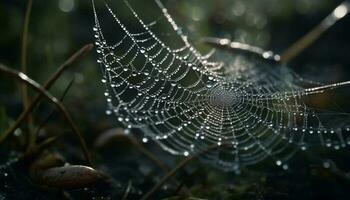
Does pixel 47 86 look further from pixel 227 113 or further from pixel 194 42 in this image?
pixel 194 42

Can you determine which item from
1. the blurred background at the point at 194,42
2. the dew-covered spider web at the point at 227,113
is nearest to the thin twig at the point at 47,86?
the dew-covered spider web at the point at 227,113

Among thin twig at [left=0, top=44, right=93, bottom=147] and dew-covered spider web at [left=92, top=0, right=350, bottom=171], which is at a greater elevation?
dew-covered spider web at [left=92, top=0, right=350, bottom=171]

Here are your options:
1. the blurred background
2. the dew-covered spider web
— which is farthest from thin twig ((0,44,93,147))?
the blurred background

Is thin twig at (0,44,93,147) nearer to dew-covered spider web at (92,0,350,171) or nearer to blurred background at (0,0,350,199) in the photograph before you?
dew-covered spider web at (92,0,350,171)

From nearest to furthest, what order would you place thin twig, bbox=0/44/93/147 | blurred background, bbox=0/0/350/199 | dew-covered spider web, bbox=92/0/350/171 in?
thin twig, bbox=0/44/93/147 < blurred background, bbox=0/0/350/199 < dew-covered spider web, bbox=92/0/350/171

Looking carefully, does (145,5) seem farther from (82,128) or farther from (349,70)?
(82,128)

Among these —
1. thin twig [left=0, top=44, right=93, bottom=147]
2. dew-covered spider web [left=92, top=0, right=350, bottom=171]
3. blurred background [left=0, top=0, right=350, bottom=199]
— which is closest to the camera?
thin twig [left=0, top=44, right=93, bottom=147]

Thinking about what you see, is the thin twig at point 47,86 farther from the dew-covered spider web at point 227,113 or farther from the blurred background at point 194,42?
the blurred background at point 194,42

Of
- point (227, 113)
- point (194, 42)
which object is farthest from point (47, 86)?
point (194, 42)
